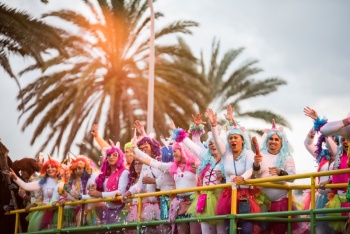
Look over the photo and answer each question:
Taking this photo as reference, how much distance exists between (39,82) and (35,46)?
16.6ft

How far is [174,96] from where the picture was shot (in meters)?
26.1

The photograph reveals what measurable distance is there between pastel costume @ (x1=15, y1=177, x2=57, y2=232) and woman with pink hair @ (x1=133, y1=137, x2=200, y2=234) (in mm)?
2714

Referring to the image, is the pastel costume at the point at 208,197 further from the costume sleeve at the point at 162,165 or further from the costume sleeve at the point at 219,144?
the costume sleeve at the point at 162,165

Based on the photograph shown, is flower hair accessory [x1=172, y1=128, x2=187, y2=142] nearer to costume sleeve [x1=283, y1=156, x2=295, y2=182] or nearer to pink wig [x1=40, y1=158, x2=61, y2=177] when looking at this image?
costume sleeve [x1=283, y1=156, x2=295, y2=182]

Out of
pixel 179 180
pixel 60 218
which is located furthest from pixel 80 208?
pixel 179 180

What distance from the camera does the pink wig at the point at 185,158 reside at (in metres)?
11.9

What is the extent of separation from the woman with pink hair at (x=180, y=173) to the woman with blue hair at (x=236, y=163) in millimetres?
771

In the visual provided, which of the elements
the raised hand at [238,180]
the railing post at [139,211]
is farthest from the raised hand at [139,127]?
the raised hand at [238,180]

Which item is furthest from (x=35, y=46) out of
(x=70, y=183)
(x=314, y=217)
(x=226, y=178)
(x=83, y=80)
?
(x=314, y=217)

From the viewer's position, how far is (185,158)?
38.9ft

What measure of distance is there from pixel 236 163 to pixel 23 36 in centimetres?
1140

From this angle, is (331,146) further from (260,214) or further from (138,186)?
(138,186)

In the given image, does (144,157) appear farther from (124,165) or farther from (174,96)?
(174,96)

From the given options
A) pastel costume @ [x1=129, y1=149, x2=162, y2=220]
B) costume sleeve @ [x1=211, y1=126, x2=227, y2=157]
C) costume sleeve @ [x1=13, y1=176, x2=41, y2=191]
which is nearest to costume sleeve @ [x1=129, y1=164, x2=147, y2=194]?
pastel costume @ [x1=129, y1=149, x2=162, y2=220]
